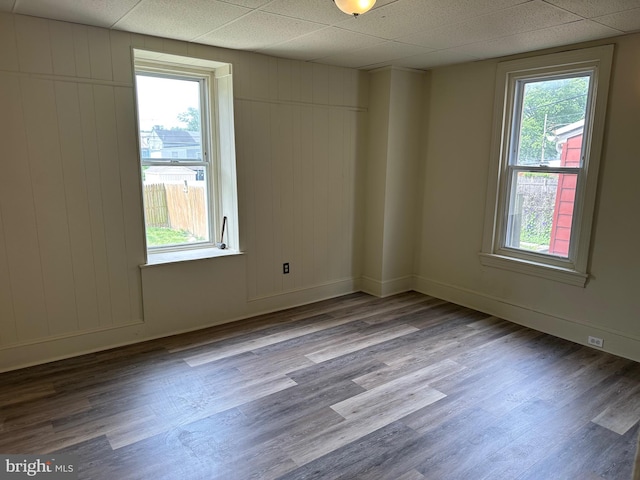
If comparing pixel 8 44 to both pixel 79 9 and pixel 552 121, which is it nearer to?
pixel 79 9

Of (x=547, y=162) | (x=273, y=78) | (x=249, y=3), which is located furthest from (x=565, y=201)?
(x=249, y=3)

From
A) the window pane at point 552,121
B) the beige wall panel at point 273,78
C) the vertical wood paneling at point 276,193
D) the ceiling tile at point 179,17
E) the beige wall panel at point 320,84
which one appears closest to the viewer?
the ceiling tile at point 179,17

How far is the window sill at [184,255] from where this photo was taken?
3.55 meters

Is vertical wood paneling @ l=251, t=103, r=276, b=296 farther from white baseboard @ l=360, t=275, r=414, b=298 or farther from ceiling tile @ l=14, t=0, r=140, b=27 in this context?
ceiling tile @ l=14, t=0, r=140, b=27

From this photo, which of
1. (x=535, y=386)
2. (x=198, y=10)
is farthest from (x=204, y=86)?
(x=535, y=386)

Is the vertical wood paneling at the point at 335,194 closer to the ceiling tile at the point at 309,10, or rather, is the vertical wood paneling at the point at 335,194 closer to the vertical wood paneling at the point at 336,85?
the vertical wood paneling at the point at 336,85

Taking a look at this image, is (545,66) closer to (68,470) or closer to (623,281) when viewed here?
(623,281)

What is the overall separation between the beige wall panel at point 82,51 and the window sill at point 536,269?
3.68 m

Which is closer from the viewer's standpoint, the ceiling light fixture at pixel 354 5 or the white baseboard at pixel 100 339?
the ceiling light fixture at pixel 354 5

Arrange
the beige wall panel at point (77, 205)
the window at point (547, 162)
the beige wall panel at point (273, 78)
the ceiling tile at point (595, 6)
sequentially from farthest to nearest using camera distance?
the beige wall panel at point (273, 78), the window at point (547, 162), the beige wall panel at point (77, 205), the ceiling tile at point (595, 6)

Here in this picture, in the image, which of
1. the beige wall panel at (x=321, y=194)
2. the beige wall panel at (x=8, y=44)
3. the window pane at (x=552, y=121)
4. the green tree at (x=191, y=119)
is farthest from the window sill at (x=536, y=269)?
the beige wall panel at (x=8, y=44)

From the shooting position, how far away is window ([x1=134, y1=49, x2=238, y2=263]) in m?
3.56

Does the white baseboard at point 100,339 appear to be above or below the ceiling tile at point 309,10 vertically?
below

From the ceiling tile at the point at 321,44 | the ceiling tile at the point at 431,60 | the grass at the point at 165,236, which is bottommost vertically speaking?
the grass at the point at 165,236
